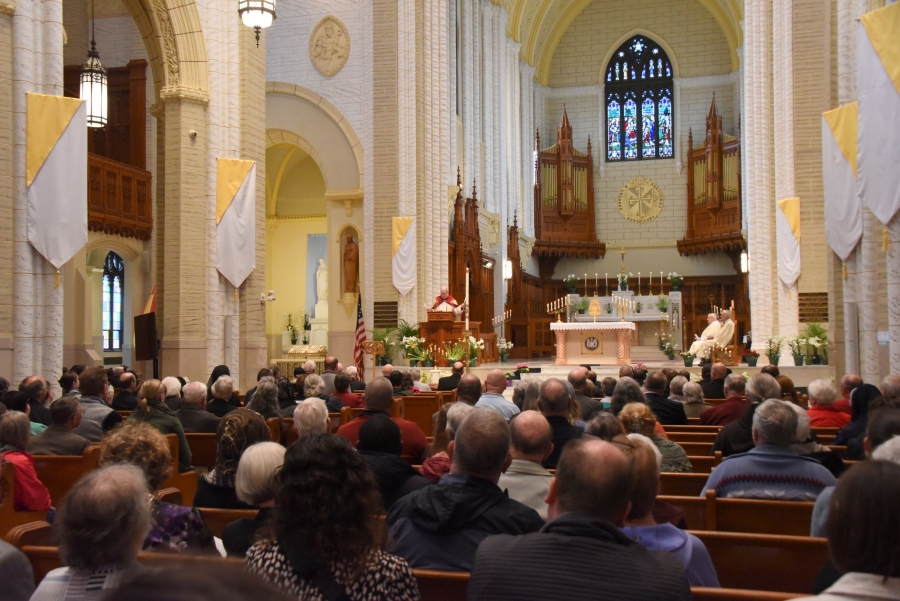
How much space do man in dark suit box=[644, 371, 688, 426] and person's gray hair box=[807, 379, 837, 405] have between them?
1.15 m

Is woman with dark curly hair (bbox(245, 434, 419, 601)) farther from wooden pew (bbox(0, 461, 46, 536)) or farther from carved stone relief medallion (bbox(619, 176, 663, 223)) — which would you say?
carved stone relief medallion (bbox(619, 176, 663, 223))

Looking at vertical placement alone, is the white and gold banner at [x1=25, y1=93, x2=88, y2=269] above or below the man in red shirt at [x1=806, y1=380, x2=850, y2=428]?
above

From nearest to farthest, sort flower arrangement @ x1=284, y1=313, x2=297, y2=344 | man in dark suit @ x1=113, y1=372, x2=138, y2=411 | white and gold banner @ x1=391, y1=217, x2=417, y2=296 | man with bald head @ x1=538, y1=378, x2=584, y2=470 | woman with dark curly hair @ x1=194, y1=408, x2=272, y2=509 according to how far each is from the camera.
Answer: woman with dark curly hair @ x1=194, y1=408, x2=272, y2=509 < man with bald head @ x1=538, y1=378, x2=584, y2=470 < man in dark suit @ x1=113, y1=372, x2=138, y2=411 < white and gold banner @ x1=391, y1=217, x2=417, y2=296 < flower arrangement @ x1=284, y1=313, x2=297, y2=344

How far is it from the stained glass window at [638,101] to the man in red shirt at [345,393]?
2706cm

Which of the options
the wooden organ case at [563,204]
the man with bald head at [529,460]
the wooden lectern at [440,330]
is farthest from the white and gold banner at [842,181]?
the wooden organ case at [563,204]

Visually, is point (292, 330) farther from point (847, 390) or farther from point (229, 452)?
point (229, 452)

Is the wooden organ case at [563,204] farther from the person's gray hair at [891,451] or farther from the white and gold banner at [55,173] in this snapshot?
the person's gray hair at [891,451]

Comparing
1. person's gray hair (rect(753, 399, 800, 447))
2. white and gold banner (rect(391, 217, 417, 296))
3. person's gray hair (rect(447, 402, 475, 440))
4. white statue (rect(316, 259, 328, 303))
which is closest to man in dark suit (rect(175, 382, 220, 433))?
person's gray hair (rect(447, 402, 475, 440))

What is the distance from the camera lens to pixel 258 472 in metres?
3.16

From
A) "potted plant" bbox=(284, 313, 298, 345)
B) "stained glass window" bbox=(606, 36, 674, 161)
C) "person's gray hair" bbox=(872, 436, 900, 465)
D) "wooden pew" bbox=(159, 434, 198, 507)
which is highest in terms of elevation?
"stained glass window" bbox=(606, 36, 674, 161)

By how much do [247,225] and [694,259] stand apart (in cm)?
2247

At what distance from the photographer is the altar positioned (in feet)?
65.2

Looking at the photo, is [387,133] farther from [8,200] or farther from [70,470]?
[70,470]

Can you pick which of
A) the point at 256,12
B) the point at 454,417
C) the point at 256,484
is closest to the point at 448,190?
the point at 256,12
